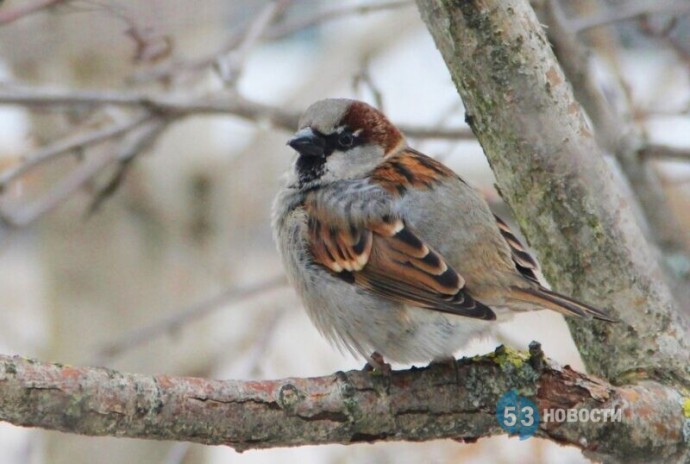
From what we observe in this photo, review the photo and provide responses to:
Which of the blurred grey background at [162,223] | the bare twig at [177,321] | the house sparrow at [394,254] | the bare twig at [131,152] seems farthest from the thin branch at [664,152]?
the bare twig at [131,152]

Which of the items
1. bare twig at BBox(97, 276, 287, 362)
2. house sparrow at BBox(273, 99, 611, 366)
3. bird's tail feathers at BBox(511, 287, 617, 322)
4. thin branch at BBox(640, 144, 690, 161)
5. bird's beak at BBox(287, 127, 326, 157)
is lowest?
bird's tail feathers at BBox(511, 287, 617, 322)

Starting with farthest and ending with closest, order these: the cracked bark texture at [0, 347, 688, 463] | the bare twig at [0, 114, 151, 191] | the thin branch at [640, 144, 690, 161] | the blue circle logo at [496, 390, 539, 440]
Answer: the thin branch at [640, 144, 690, 161] < the bare twig at [0, 114, 151, 191] < the blue circle logo at [496, 390, 539, 440] < the cracked bark texture at [0, 347, 688, 463]

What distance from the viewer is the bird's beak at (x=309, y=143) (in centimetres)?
346

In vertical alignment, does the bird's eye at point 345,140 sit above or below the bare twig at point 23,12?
below

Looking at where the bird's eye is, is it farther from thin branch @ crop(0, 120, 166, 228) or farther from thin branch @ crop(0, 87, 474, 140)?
thin branch @ crop(0, 120, 166, 228)

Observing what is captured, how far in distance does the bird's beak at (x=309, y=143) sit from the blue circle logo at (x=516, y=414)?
4.08 feet

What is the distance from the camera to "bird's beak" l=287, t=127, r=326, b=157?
11.4 ft

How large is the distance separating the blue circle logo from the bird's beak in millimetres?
1244

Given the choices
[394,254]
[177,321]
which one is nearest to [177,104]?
[177,321]

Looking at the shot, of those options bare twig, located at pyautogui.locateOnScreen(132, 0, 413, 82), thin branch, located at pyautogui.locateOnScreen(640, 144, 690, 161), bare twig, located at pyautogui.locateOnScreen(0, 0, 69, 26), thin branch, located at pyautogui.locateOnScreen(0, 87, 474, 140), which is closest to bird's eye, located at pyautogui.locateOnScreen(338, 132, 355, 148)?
thin branch, located at pyautogui.locateOnScreen(0, 87, 474, 140)

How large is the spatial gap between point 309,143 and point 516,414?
133 centimetres

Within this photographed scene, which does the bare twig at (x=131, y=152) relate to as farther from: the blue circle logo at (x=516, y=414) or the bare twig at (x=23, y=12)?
the blue circle logo at (x=516, y=414)

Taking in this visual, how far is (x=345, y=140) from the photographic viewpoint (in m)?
3.55

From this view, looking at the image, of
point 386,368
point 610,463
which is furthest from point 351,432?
point 610,463
